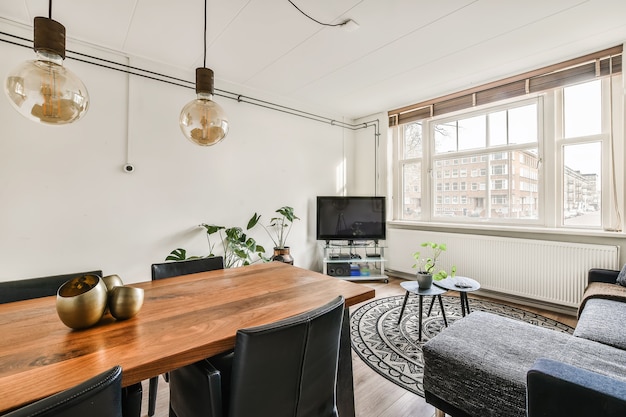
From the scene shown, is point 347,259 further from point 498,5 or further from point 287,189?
point 498,5

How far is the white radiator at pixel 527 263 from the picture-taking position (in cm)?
291

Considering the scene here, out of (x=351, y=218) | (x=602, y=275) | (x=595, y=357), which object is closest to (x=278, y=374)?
(x=595, y=357)

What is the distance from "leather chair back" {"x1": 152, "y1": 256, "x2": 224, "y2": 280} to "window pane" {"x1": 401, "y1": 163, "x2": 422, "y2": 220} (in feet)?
11.0

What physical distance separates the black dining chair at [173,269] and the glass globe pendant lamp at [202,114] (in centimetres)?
78

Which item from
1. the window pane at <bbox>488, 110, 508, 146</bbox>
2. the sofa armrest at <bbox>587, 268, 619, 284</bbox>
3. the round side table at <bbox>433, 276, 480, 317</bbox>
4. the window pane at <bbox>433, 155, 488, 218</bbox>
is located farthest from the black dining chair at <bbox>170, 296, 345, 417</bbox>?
the window pane at <bbox>488, 110, 508, 146</bbox>

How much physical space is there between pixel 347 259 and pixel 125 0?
3.67m

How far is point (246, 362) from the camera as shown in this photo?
863mm

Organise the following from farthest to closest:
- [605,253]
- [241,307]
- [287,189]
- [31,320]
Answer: [287,189]
[605,253]
[241,307]
[31,320]

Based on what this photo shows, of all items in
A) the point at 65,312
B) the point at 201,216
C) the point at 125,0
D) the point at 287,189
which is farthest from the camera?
the point at 287,189

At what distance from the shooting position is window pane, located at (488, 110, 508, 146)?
368 cm

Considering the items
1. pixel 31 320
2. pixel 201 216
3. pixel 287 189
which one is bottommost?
pixel 31 320

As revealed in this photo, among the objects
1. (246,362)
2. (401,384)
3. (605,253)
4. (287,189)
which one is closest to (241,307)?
(246,362)

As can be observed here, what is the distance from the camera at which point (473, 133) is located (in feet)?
13.0

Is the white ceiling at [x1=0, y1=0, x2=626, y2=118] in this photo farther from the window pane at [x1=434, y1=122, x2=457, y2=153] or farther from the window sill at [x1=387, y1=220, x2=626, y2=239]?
the window sill at [x1=387, y1=220, x2=626, y2=239]
